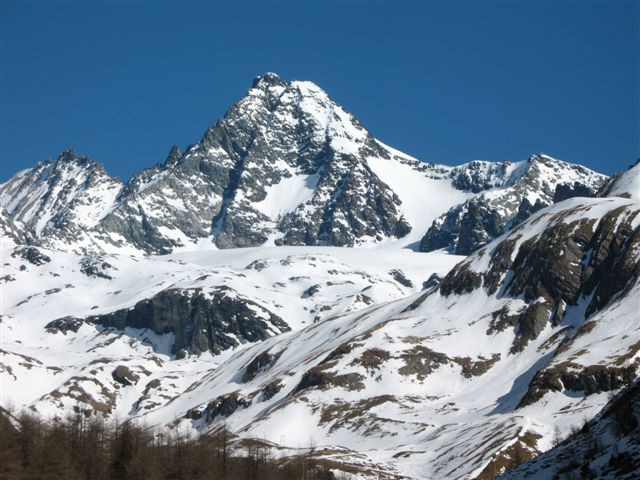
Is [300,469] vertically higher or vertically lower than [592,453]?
higher

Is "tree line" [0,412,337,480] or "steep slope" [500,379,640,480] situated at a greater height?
"tree line" [0,412,337,480]

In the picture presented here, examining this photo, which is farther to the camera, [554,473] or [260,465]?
[260,465]

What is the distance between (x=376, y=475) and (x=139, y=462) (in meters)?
65.6

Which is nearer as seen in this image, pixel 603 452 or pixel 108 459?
pixel 603 452

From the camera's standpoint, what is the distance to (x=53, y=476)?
134m

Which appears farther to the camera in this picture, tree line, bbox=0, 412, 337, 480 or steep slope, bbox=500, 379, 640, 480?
tree line, bbox=0, 412, 337, 480

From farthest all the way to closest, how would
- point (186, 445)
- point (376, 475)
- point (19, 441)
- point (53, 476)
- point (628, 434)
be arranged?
point (376, 475) → point (186, 445) → point (19, 441) → point (53, 476) → point (628, 434)

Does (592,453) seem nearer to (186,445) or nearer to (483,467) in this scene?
(186,445)

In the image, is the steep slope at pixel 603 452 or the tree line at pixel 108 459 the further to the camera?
the tree line at pixel 108 459

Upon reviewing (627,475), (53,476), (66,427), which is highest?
(66,427)

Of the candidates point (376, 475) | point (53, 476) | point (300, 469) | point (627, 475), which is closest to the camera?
point (627, 475)

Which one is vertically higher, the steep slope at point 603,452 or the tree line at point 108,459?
the tree line at point 108,459

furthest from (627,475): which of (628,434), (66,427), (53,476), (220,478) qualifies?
(66,427)

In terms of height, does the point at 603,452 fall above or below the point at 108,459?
below
